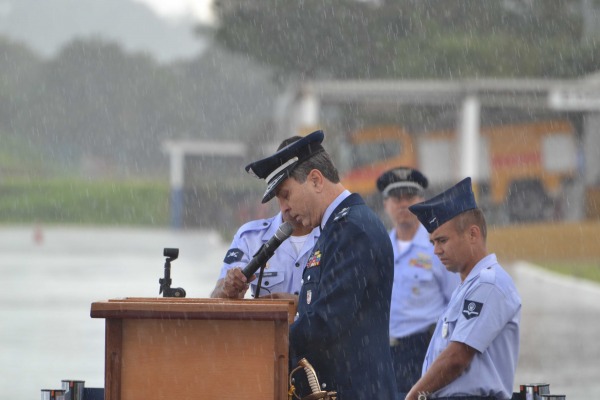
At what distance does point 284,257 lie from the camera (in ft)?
16.2

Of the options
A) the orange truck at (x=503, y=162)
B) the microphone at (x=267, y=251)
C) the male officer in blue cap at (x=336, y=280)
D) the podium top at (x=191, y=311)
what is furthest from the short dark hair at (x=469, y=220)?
the orange truck at (x=503, y=162)

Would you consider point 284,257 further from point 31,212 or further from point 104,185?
point 104,185

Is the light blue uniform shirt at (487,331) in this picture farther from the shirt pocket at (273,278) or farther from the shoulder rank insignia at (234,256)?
the shoulder rank insignia at (234,256)

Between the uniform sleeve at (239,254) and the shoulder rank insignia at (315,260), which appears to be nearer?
the shoulder rank insignia at (315,260)

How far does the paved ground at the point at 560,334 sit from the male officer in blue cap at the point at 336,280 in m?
6.50

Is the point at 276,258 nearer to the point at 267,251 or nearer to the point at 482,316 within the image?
the point at 482,316

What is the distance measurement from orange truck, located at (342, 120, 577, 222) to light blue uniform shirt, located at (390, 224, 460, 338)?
29063mm

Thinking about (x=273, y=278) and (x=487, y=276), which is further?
(x=273, y=278)

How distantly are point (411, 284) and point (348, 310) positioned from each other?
2.74m

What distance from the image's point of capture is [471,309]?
4188mm

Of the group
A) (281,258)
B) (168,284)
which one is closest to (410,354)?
(281,258)

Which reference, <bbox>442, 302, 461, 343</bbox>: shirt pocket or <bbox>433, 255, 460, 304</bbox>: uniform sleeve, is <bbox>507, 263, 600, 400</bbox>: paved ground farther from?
<bbox>442, 302, 461, 343</bbox>: shirt pocket

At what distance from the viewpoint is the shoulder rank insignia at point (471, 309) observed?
4.16 m

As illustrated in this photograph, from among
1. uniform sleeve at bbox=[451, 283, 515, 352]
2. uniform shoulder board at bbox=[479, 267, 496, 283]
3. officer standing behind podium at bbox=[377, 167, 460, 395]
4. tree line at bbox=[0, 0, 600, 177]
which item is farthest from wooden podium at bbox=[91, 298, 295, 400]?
tree line at bbox=[0, 0, 600, 177]
